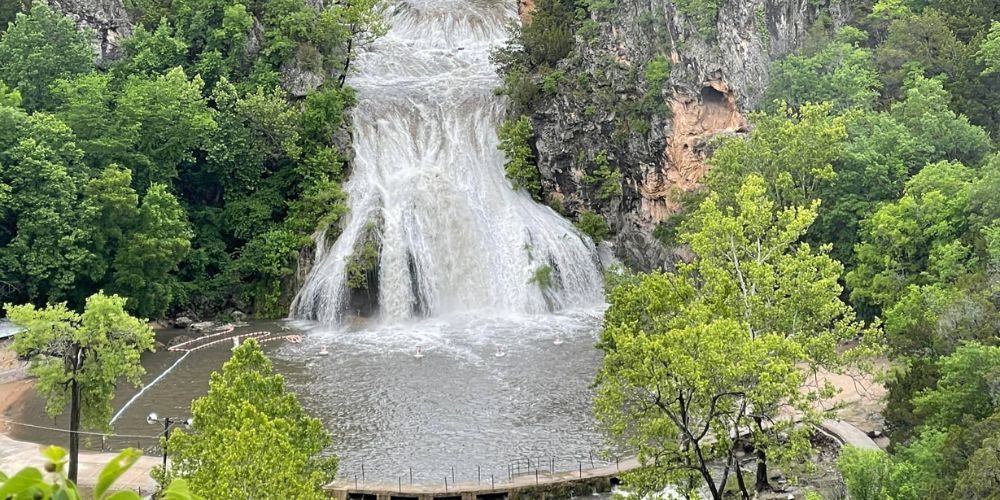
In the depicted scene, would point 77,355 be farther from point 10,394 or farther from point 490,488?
point 10,394

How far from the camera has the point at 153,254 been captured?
40.3 metres

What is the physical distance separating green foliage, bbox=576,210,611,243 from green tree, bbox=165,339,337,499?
2863 cm

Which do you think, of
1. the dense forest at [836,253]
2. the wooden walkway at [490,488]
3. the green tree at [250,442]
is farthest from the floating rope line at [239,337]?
the green tree at [250,442]

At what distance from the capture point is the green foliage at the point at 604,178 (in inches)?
1873

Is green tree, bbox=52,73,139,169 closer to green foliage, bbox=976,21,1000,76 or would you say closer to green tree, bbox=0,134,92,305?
green tree, bbox=0,134,92,305

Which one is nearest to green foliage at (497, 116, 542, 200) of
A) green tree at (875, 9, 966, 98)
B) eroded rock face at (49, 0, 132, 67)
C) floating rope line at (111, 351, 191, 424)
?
green tree at (875, 9, 966, 98)

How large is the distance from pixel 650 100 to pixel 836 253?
1271 centimetres

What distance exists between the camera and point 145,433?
30375mm

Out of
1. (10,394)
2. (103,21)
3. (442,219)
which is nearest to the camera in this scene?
(10,394)

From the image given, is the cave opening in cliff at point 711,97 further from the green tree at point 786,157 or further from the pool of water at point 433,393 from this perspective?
the pool of water at point 433,393

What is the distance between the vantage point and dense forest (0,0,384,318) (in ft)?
127

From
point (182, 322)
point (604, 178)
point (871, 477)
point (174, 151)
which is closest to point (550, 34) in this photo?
point (604, 178)

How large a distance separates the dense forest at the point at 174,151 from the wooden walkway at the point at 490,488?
19388mm

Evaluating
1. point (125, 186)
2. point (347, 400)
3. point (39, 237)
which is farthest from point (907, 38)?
point (39, 237)
